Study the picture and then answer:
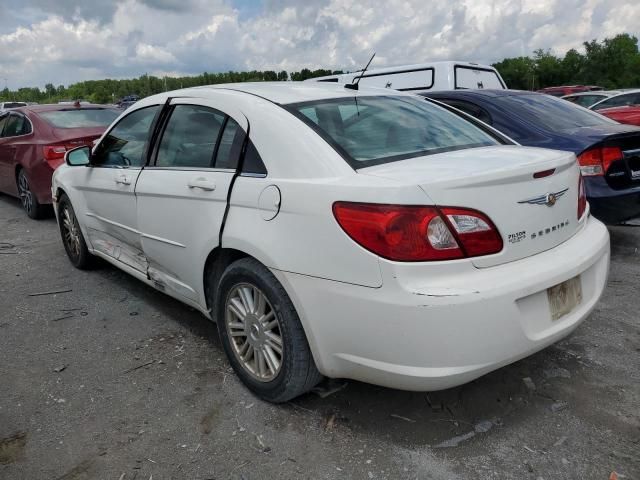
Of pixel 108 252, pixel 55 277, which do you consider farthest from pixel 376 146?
pixel 55 277

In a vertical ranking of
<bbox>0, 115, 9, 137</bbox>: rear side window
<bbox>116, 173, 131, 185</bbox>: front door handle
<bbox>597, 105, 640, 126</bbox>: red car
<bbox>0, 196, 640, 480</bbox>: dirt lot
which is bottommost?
<bbox>0, 196, 640, 480</bbox>: dirt lot

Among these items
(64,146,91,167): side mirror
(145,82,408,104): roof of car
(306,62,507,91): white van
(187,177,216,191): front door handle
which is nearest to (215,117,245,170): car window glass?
(187,177,216,191): front door handle

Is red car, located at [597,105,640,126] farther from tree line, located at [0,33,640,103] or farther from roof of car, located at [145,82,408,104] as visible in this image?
tree line, located at [0,33,640,103]

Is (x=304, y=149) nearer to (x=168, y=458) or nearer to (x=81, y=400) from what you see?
(x=168, y=458)

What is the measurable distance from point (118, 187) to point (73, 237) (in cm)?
150

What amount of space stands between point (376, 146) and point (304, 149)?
371 mm

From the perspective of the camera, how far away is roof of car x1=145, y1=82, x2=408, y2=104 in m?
3.00

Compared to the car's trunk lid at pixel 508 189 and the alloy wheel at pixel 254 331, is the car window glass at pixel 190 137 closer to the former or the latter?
the alloy wheel at pixel 254 331

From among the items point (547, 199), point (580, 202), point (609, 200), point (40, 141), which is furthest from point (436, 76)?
point (547, 199)

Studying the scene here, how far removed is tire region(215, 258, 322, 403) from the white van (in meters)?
6.92

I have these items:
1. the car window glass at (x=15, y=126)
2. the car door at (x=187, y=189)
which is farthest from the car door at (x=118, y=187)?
the car window glass at (x=15, y=126)

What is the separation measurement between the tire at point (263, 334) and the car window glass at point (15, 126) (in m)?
6.07

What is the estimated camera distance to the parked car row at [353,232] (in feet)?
6.97

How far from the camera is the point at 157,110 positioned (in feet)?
12.1
